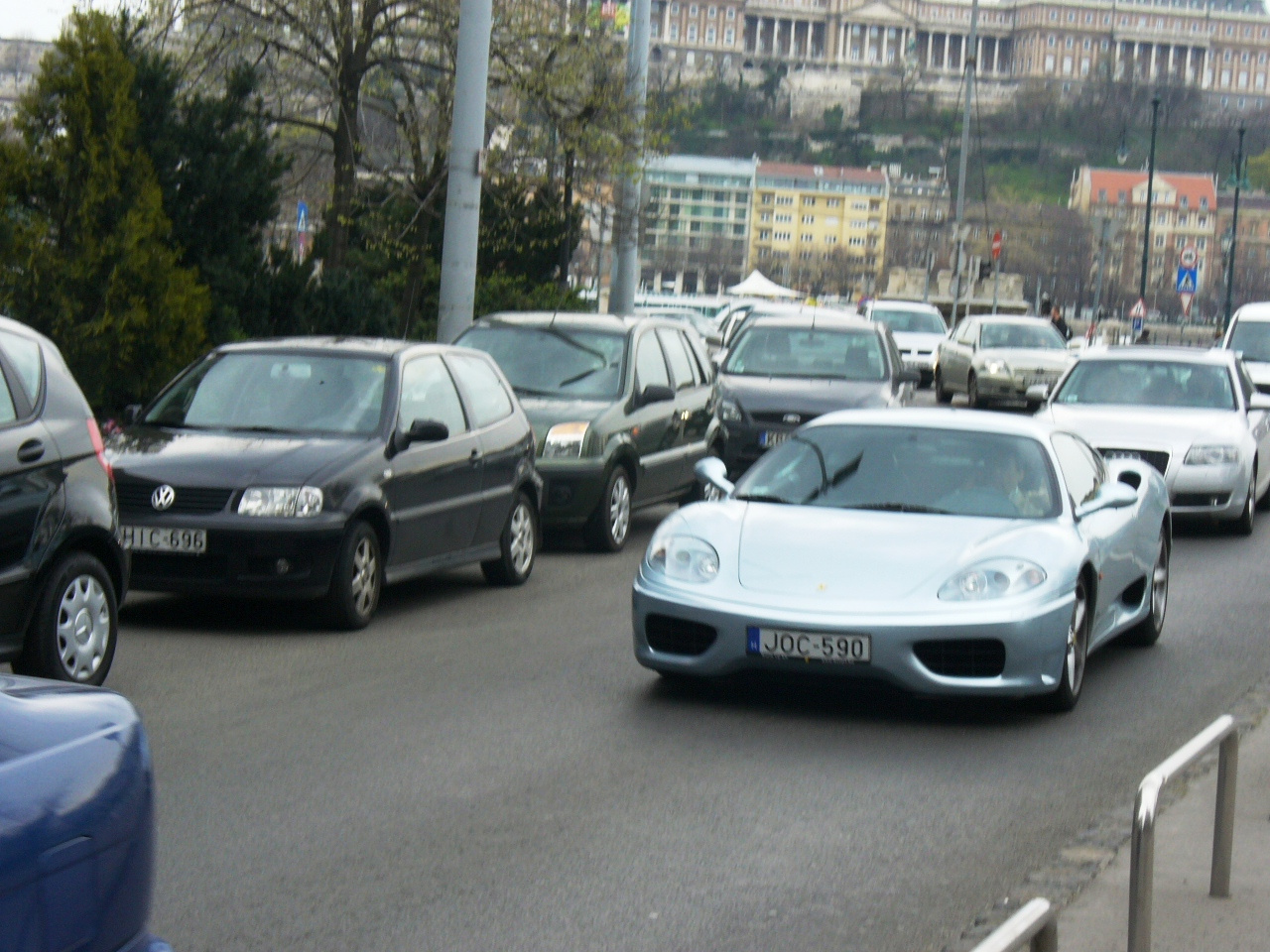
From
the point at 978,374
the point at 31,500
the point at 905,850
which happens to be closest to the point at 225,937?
the point at 905,850

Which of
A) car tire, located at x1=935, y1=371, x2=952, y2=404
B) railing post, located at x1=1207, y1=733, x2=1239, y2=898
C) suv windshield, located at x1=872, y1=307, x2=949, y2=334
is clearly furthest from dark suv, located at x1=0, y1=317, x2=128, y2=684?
suv windshield, located at x1=872, y1=307, x2=949, y2=334

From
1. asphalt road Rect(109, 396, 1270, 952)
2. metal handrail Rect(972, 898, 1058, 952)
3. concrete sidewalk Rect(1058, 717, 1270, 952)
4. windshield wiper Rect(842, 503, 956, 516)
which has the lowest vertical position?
asphalt road Rect(109, 396, 1270, 952)

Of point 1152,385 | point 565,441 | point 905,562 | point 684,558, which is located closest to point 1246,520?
point 1152,385

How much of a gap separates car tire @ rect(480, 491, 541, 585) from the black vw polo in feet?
0.04

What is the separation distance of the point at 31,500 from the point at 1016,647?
12.6 ft

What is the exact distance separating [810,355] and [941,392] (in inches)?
655

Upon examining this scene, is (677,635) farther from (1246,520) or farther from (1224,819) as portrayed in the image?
(1246,520)

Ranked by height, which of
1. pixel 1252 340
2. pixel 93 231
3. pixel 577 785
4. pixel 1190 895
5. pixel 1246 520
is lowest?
pixel 577 785

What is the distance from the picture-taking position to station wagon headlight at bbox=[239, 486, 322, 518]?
1004cm

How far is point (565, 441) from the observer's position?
1403 centimetres

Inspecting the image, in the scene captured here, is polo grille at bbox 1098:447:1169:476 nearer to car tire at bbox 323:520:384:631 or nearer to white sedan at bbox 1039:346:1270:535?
white sedan at bbox 1039:346:1270:535

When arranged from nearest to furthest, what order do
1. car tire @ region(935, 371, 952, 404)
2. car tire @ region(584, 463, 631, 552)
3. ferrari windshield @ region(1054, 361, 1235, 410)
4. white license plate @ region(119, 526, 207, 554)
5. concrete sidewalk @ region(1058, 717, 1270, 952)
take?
concrete sidewalk @ region(1058, 717, 1270, 952), white license plate @ region(119, 526, 207, 554), car tire @ region(584, 463, 631, 552), ferrari windshield @ region(1054, 361, 1235, 410), car tire @ region(935, 371, 952, 404)

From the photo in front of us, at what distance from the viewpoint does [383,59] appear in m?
23.0

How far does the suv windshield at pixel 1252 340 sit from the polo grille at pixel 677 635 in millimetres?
18879
